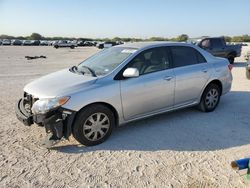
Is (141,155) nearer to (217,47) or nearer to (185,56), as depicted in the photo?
(185,56)

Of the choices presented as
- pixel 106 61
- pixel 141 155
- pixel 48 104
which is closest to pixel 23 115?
pixel 48 104

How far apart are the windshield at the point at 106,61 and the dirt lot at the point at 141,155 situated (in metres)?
1.19

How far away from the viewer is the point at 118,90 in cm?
461

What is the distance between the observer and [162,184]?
11.0 feet

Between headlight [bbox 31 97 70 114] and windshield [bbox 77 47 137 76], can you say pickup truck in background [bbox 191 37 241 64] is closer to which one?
windshield [bbox 77 47 137 76]

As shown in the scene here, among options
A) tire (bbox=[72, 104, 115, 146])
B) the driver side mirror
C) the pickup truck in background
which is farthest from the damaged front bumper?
the pickup truck in background

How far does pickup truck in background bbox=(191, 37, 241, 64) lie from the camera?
14836 millimetres

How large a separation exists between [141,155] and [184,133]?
1218 mm

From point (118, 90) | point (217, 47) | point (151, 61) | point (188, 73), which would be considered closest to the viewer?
point (118, 90)

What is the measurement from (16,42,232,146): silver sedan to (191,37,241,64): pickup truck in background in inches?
356

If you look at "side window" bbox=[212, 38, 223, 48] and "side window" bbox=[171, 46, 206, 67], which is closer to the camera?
"side window" bbox=[171, 46, 206, 67]

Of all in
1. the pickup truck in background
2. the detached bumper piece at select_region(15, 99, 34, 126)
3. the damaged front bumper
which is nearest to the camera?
the damaged front bumper

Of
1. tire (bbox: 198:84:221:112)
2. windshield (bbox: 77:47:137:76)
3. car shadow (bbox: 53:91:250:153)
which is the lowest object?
car shadow (bbox: 53:91:250:153)

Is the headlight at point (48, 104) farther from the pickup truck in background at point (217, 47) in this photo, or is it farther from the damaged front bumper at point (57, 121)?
the pickup truck in background at point (217, 47)
